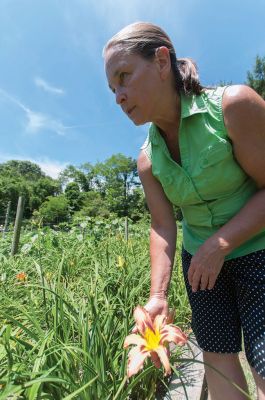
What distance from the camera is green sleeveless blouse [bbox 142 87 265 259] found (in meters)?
1.10

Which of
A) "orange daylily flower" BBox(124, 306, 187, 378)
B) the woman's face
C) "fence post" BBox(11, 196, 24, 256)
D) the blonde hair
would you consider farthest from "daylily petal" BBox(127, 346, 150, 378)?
"fence post" BBox(11, 196, 24, 256)

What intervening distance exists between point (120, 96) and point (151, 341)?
779mm

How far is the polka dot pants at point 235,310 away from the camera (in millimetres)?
1061

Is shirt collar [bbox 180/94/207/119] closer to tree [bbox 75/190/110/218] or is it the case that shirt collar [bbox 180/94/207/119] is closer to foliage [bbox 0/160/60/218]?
foliage [bbox 0/160/60/218]

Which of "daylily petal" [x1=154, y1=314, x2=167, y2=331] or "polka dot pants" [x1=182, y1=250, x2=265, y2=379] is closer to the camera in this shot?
"daylily petal" [x1=154, y1=314, x2=167, y2=331]

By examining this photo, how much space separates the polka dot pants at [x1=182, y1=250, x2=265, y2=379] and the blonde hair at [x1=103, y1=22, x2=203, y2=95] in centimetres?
64

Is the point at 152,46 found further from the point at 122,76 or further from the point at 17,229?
the point at 17,229

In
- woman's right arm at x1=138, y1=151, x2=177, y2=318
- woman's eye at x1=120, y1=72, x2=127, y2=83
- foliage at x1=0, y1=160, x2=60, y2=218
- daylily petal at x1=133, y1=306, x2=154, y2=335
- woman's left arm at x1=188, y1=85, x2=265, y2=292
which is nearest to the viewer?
daylily petal at x1=133, y1=306, x2=154, y2=335

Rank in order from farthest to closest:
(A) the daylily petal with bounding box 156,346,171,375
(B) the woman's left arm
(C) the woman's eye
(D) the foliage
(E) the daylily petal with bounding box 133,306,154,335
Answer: (D) the foliage < (C) the woman's eye < (B) the woman's left arm < (E) the daylily petal with bounding box 133,306,154,335 < (A) the daylily petal with bounding box 156,346,171,375

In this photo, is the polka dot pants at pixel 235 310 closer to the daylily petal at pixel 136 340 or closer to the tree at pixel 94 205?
the daylily petal at pixel 136 340

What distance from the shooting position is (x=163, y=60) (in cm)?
115

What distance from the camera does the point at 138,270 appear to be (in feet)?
9.16

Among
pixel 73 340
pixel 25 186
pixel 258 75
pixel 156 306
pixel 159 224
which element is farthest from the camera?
pixel 25 186

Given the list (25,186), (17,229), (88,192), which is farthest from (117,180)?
(17,229)
